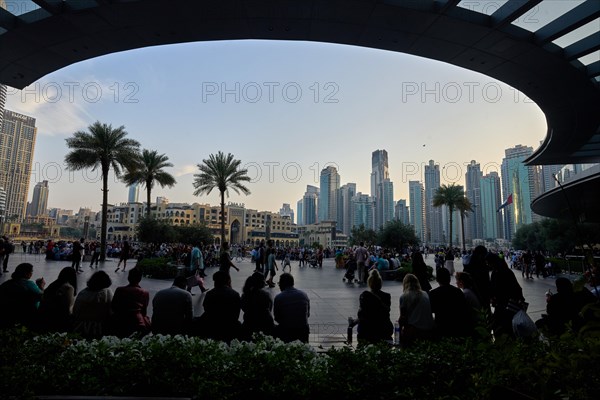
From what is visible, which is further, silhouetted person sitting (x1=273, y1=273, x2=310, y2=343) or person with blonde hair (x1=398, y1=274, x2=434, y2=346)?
Answer: silhouetted person sitting (x1=273, y1=273, x2=310, y2=343)

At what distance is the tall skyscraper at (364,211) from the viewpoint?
6054 inches

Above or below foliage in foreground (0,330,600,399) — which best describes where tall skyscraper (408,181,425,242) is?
above

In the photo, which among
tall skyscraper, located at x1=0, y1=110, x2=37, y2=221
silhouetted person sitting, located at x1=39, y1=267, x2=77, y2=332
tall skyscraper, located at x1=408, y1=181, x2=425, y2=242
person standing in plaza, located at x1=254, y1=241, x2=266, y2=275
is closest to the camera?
silhouetted person sitting, located at x1=39, y1=267, x2=77, y2=332

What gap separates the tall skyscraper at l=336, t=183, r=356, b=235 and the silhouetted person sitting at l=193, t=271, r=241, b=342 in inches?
6490

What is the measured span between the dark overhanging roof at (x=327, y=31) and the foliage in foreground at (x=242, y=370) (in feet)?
20.1

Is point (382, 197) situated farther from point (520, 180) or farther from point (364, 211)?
point (520, 180)

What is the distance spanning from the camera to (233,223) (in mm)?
110000

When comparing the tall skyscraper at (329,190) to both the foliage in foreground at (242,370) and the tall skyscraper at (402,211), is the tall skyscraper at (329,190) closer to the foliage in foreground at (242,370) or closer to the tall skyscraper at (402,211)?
the tall skyscraper at (402,211)

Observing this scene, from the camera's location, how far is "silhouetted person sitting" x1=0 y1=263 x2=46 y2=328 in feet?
14.6

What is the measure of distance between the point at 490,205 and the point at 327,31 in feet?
357

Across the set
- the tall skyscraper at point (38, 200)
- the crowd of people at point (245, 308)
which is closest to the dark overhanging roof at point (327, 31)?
the crowd of people at point (245, 308)

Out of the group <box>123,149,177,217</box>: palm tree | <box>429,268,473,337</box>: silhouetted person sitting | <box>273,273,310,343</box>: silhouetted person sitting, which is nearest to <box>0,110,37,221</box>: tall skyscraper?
<box>123,149,177,217</box>: palm tree

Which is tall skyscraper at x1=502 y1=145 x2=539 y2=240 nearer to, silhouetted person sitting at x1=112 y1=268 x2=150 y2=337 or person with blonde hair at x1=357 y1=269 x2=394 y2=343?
person with blonde hair at x1=357 y1=269 x2=394 y2=343

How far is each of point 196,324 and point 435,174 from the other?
115 meters
